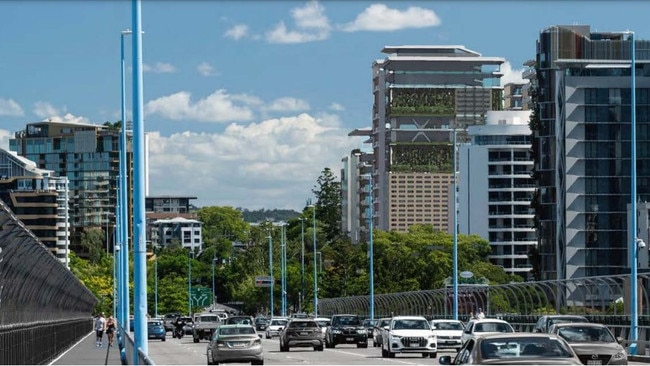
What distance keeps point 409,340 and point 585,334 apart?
18.0 meters

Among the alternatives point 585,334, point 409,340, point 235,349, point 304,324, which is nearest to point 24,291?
point 235,349

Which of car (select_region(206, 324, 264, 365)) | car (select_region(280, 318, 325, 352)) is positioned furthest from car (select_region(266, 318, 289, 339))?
car (select_region(206, 324, 264, 365))

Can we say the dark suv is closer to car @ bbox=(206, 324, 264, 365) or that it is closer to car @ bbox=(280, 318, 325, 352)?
A: car @ bbox=(280, 318, 325, 352)

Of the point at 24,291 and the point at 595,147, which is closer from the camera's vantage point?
the point at 24,291

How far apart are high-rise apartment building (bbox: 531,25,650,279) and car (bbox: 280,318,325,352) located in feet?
259

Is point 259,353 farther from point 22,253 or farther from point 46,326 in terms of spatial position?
point 22,253

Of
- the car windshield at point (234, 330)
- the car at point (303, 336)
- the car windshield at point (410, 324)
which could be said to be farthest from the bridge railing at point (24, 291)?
the car at point (303, 336)

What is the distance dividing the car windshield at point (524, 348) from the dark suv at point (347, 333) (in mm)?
49374

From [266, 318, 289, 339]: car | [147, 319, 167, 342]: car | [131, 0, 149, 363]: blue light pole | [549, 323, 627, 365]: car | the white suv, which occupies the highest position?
[131, 0, 149, 363]: blue light pole

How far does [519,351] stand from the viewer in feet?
69.2

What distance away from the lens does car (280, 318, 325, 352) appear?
64.3m

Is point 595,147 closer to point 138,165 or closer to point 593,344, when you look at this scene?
point 593,344

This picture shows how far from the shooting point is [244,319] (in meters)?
82.0

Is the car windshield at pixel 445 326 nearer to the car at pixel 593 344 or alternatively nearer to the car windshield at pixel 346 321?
the car windshield at pixel 346 321
